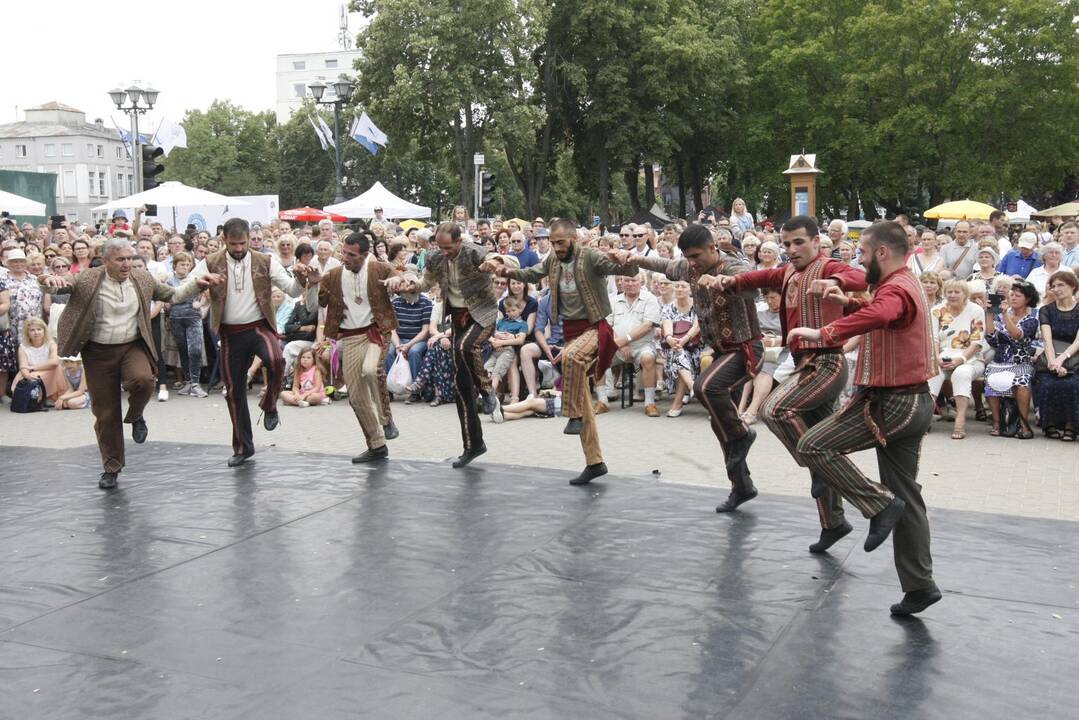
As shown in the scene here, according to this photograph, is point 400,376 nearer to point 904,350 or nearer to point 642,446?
point 642,446

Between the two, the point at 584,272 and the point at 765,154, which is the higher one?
the point at 765,154

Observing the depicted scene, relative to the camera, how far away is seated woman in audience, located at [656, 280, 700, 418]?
445 inches

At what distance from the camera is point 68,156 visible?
317 ft

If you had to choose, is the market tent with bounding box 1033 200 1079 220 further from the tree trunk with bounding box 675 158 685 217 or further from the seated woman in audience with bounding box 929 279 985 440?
the seated woman in audience with bounding box 929 279 985 440

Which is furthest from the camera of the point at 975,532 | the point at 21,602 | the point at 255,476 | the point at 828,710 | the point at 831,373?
the point at 255,476

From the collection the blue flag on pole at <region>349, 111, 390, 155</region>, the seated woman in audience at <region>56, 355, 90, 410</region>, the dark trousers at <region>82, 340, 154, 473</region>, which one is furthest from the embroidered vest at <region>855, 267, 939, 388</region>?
the blue flag on pole at <region>349, 111, 390, 155</region>

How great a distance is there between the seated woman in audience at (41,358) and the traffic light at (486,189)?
35.6 feet

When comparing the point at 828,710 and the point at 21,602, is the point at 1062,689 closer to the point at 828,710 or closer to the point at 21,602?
the point at 828,710

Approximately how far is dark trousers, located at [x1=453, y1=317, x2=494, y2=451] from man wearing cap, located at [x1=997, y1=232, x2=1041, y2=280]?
22.8 ft

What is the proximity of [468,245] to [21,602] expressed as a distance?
402 cm

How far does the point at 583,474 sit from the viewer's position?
7.75 m

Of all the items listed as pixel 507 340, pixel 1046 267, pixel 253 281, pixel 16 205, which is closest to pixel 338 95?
pixel 16 205

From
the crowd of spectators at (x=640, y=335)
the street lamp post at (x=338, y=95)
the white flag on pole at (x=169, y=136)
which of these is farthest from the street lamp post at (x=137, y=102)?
the crowd of spectators at (x=640, y=335)

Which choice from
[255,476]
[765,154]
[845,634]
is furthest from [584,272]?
[765,154]
